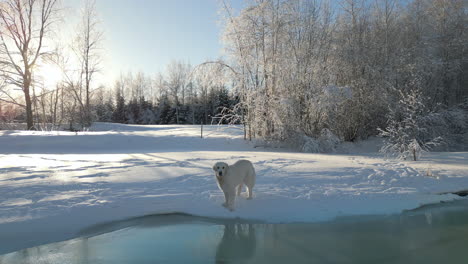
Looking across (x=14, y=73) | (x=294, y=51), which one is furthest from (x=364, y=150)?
(x=14, y=73)

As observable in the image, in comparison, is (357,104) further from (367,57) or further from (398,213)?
(398,213)

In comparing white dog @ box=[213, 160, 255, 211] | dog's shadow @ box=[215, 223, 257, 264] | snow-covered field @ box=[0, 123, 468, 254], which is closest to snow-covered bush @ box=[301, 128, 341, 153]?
snow-covered field @ box=[0, 123, 468, 254]

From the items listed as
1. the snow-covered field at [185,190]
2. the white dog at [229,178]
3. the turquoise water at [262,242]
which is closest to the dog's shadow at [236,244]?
the turquoise water at [262,242]

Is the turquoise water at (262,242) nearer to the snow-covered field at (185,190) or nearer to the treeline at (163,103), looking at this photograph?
the snow-covered field at (185,190)

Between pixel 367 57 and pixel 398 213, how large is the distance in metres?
11.9

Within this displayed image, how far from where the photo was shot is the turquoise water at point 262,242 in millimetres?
3572

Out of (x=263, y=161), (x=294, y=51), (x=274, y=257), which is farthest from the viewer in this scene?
(x=294, y=51)

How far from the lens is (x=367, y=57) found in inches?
588

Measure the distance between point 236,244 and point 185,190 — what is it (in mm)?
2055

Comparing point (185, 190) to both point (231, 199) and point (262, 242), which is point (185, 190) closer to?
point (231, 199)

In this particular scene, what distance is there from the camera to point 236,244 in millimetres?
4043

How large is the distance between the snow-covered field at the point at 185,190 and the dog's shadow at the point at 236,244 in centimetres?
35

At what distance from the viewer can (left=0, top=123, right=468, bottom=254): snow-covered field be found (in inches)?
176

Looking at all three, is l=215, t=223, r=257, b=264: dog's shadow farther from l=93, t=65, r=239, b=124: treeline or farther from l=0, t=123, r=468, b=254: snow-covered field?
l=93, t=65, r=239, b=124: treeline
